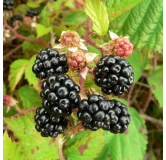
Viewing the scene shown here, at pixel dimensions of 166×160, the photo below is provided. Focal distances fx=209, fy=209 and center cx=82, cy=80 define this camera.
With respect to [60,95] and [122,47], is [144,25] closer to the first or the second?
[122,47]

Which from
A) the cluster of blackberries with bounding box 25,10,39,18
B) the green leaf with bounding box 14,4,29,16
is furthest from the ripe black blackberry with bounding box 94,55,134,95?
the green leaf with bounding box 14,4,29,16

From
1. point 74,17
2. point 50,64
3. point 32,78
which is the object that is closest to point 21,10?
point 74,17

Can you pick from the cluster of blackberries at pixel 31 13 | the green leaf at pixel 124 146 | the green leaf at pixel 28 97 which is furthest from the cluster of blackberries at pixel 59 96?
the cluster of blackberries at pixel 31 13

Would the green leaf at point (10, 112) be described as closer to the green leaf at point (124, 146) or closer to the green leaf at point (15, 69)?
the green leaf at point (15, 69)

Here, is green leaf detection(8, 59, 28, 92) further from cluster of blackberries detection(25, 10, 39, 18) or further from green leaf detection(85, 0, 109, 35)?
green leaf detection(85, 0, 109, 35)

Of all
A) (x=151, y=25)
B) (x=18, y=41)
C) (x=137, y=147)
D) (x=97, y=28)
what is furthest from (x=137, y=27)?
(x=18, y=41)

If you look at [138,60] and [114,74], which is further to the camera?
[138,60]
